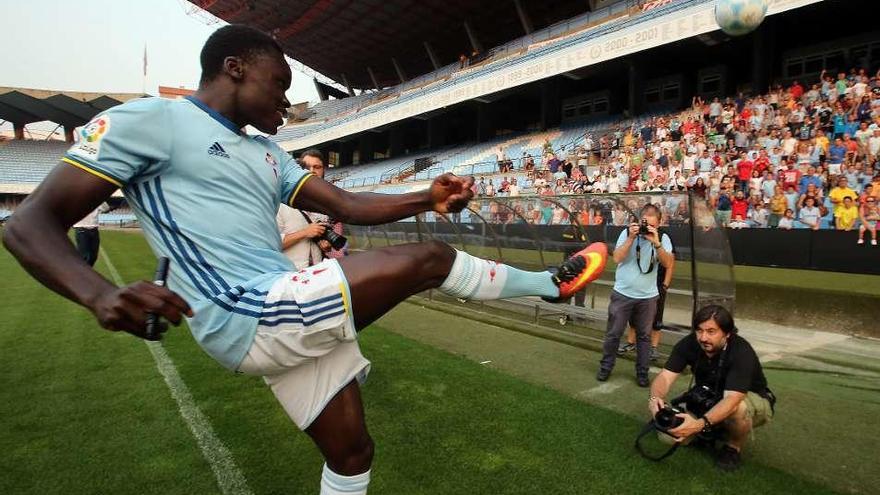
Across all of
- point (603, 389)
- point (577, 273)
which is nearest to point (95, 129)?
point (577, 273)

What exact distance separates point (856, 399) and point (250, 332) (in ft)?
19.0

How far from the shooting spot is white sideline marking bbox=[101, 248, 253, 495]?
10.6 feet

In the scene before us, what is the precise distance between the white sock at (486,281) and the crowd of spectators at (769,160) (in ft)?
22.9

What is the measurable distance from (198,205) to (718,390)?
3.61 meters

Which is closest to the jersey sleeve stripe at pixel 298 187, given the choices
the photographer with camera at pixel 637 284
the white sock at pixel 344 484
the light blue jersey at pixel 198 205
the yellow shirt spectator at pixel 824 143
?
the light blue jersey at pixel 198 205

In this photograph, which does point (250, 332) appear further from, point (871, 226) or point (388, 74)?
point (388, 74)

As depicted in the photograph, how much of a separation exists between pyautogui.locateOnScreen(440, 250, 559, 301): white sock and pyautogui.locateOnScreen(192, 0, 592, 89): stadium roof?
31388 mm

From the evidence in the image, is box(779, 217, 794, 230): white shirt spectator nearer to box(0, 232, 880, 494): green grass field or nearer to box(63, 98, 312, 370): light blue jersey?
box(0, 232, 880, 494): green grass field

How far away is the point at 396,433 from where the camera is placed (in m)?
4.08

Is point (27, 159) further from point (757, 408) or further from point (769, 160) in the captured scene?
point (757, 408)

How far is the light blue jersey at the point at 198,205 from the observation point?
152 centimetres

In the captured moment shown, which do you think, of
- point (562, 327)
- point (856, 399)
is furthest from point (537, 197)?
point (856, 399)

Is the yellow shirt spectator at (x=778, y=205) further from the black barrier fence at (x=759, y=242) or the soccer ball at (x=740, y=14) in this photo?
the soccer ball at (x=740, y=14)

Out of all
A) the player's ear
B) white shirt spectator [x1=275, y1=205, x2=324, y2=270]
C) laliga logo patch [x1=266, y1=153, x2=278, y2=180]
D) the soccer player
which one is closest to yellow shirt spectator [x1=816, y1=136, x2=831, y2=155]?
white shirt spectator [x1=275, y1=205, x2=324, y2=270]
